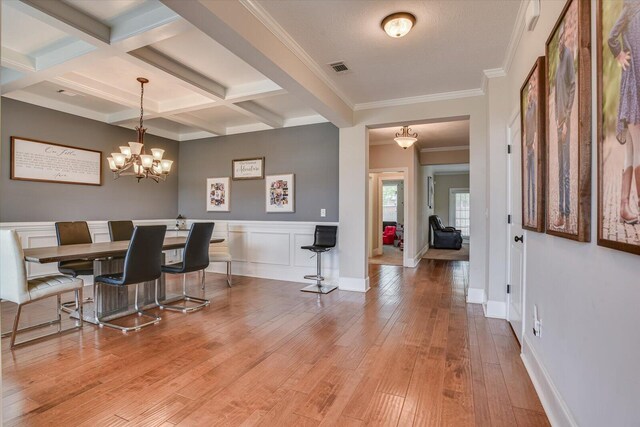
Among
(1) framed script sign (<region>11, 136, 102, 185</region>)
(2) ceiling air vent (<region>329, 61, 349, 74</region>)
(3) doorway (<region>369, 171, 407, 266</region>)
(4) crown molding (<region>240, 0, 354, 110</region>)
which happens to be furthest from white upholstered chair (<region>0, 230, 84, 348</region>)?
(3) doorway (<region>369, 171, 407, 266</region>)

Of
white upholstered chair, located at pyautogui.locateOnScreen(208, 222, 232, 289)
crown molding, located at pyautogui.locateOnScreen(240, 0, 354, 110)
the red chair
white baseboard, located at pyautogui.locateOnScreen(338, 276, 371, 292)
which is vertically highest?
crown molding, located at pyautogui.locateOnScreen(240, 0, 354, 110)

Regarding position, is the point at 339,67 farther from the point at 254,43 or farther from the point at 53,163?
the point at 53,163

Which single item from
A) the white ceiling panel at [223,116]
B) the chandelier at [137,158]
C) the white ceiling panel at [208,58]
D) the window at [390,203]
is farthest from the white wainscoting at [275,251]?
the window at [390,203]

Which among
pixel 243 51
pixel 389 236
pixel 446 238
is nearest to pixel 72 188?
pixel 243 51

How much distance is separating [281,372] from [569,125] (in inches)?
84.8

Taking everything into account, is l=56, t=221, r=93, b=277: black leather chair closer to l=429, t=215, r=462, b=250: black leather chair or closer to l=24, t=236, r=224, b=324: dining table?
l=24, t=236, r=224, b=324: dining table

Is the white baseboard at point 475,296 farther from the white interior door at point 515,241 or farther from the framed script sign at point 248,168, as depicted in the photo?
the framed script sign at point 248,168

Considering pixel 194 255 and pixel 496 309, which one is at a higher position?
pixel 194 255

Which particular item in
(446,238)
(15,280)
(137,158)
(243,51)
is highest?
(243,51)

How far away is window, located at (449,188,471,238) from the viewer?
38.7 feet

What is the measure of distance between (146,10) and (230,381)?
2.80 meters

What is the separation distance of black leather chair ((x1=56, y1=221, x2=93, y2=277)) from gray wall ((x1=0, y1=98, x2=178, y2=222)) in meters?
0.88

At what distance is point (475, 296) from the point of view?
384 centimetres

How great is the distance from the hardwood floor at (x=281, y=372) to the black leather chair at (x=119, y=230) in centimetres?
110
